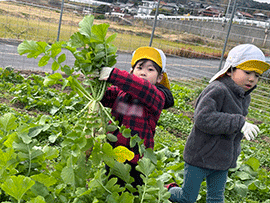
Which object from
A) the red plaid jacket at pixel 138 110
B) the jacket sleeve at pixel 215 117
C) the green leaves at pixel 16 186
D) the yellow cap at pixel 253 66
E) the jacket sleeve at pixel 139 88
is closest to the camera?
the green leaves at pixel 16 186

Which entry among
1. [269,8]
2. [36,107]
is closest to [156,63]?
[36,107]

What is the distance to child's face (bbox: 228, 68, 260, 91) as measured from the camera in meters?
2.88

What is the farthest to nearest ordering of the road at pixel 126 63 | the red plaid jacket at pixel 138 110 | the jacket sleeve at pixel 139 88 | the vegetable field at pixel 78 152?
1. the road at pixel 126 63
2. the red plaid jacket at pixel 138 110
3. the jacket sleeve at pixel 139 88
4. the vegetable field at pixel 78 152

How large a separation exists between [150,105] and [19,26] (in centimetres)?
639

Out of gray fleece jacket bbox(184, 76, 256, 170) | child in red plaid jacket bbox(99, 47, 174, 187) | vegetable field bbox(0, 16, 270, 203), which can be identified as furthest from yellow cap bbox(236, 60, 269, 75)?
vegetable field bbox(0, 16, 270, 203)

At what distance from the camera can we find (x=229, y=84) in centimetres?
287

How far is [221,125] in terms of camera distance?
2693 millimetres

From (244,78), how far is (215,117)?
1.50ft

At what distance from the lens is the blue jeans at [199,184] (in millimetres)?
2898

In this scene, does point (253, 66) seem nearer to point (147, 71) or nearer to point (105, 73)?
point (147, 71)

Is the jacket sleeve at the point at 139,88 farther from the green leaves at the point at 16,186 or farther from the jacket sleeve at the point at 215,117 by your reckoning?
the green leaves at the point at 16,186

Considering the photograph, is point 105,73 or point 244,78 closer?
point 105,73

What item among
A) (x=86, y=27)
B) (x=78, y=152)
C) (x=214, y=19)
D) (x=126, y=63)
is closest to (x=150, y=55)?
(x=86, y=27)

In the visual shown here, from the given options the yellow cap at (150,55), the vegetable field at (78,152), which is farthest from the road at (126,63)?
the vegetable field at (78,152)
